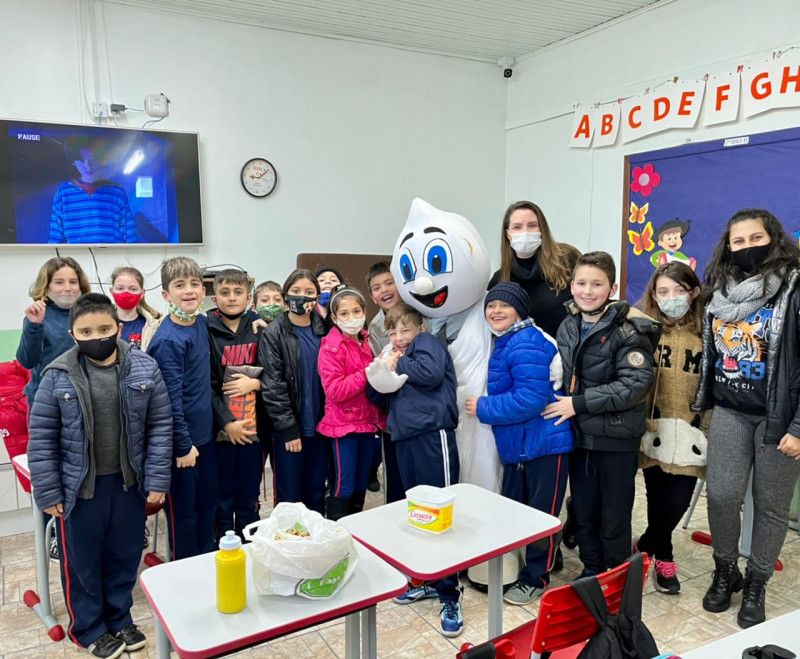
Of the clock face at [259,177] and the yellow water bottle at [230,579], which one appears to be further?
the clock face at [259,177]

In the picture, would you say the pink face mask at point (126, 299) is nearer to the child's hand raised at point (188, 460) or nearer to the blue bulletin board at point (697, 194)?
the child's hand raised at point (188, 460)

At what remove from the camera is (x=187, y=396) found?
238 centimetres

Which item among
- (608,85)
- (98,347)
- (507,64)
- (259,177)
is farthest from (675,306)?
(507,64)

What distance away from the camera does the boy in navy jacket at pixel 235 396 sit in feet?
8.23

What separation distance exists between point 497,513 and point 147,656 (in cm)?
132

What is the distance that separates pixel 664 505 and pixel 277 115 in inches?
143

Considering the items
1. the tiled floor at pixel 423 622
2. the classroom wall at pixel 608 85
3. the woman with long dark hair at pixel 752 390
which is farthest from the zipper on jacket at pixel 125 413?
the classroom wall at pixel 608 85

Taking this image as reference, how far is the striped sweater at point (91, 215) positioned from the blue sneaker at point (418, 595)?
9.65 ft

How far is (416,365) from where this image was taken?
2367mm

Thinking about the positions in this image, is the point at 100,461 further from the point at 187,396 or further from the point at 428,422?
the point at 428,422

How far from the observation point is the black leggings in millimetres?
2551

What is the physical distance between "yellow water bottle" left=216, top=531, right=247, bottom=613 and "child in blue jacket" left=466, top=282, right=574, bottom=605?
4.11ft

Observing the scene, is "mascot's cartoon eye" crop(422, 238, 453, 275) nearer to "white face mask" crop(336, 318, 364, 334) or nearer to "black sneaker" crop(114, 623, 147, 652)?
"white face mask" crop(336, 318, 364, 334)

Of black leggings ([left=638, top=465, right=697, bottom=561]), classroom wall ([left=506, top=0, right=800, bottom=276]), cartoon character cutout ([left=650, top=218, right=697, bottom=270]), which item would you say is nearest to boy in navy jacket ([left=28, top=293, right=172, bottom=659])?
black leggings ([left=638, top=465, right=697, bottom=561])
